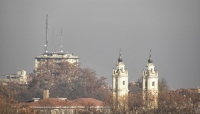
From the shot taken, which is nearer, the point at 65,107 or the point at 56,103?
the point at 65,107

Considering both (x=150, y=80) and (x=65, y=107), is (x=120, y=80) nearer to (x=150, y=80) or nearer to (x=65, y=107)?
(x=150, y=80)

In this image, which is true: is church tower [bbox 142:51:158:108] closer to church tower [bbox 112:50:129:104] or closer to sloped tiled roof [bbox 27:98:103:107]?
church tower [bbox 112:50:129:104]

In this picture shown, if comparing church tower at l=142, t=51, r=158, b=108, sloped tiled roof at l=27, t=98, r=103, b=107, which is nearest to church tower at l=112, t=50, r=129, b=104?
church tower at l=142, t=51, r=158, b=108

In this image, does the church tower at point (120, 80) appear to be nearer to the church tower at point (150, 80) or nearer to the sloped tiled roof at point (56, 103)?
the church tower at point (150, 80)

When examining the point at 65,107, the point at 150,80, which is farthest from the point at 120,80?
the point at 65,107

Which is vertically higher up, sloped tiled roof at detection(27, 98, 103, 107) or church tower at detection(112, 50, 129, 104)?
church tower at detection(112, 50, 129, 104)

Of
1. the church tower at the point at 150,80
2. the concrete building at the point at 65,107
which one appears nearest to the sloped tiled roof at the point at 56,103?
the concrete building at the point at 65,107

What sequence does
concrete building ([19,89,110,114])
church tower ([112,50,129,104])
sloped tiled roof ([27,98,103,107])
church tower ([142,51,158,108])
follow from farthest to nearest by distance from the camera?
church tower ([112,50,129,104]) < church tower ([142,51,158,108]) < sloped tiled roof ([27,98,103,107]) < concrete building ([19,89,110,114])

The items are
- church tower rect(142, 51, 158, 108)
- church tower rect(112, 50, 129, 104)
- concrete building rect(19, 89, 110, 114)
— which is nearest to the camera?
concrete building rect(19, 89, 110, 114)

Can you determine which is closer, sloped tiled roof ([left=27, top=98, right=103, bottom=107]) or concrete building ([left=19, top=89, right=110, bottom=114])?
concrete building ([left=19, top=89, right=110, bottom=114])

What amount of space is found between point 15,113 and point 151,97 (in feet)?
76.9

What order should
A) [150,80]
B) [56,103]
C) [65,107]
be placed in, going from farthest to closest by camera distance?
[150,80], [56,103], [65,107]

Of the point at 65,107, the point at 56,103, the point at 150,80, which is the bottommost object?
the point at 65,107

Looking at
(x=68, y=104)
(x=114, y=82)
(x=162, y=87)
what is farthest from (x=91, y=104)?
(x=162, y=87)
